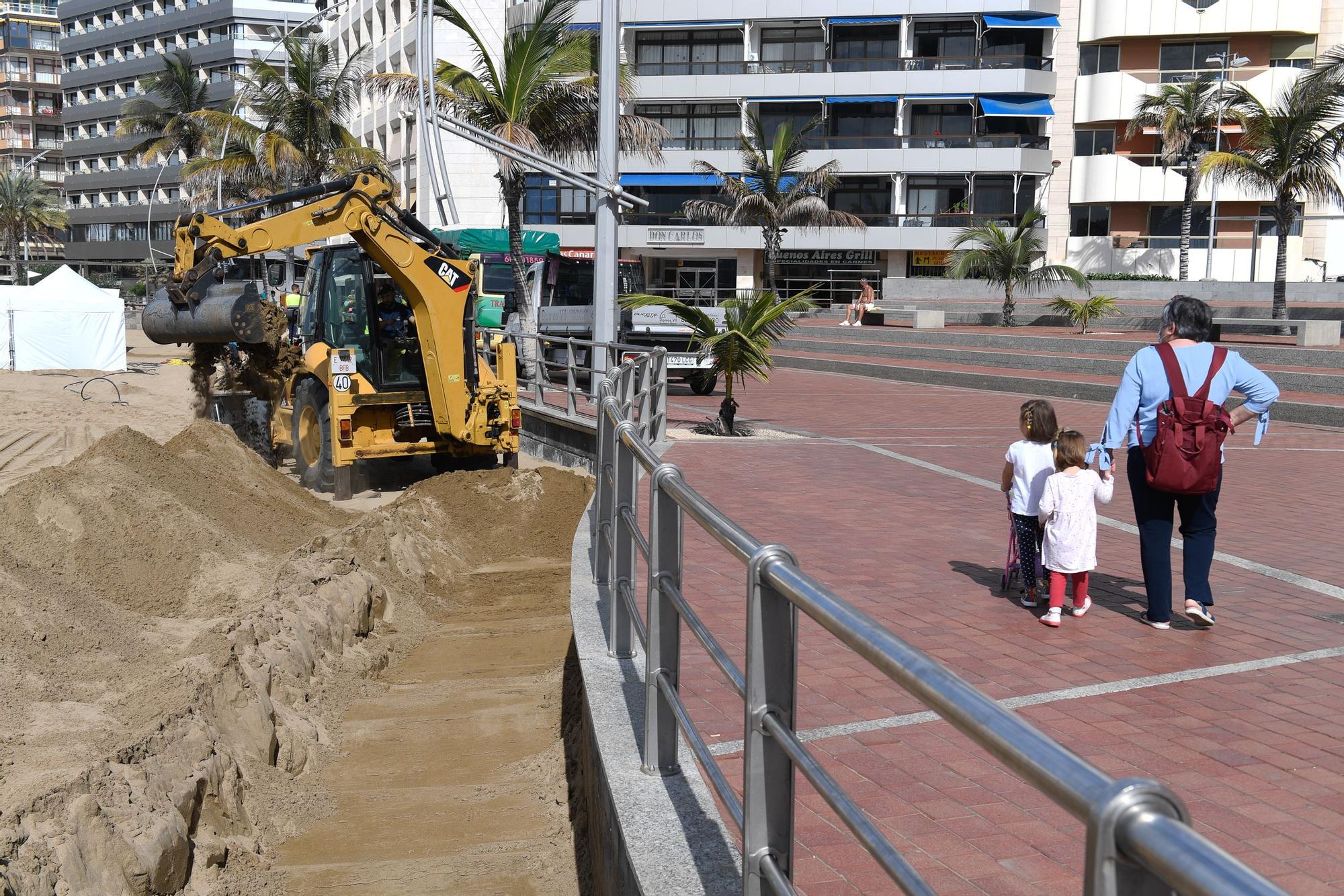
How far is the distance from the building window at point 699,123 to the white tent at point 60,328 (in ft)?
91.8

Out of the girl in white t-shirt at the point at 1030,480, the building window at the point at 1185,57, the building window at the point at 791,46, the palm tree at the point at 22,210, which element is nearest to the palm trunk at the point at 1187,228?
the building window at the point at 1185,57

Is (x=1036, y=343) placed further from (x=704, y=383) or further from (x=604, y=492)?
(x=604, y=492)

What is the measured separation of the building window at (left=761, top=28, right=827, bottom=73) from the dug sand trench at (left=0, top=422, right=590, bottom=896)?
147ft

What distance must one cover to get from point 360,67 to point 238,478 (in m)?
54.0

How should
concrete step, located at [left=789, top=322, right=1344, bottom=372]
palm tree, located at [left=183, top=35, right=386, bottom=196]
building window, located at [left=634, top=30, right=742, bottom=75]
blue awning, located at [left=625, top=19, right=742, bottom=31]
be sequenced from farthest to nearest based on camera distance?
building window, located at [left=634, top=30, right=742, bottom=75] < blue awning, located at [left=625, top=19, right=742, bottom=31] < palm tree, located at [left=183, top=35, right=386, bottom=196] < concrete step, located at [left=789, top=322, right=1344, bottom=372]

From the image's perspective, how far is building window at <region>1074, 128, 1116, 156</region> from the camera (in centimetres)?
5259

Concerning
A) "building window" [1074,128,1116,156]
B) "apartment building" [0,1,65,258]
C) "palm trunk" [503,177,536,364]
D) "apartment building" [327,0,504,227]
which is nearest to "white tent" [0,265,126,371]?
"palm trunk" [503,177,536,364]

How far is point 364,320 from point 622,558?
8.64 m

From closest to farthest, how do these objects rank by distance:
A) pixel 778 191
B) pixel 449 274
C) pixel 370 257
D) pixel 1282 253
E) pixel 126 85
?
1. pixel 449 274
2. pixel 370 257
3. pixel 1282 253
4. pixel 778 191
5. pixel 126 85

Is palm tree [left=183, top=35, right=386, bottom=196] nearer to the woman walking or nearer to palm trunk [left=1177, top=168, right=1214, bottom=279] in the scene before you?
palm trunk [left=1177, top=168, right=1214, bottom=279]

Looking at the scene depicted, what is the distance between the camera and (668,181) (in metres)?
53.7

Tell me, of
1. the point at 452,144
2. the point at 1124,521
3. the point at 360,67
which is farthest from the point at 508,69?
the point at 360,67

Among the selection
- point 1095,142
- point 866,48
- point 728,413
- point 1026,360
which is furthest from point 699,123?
point 728,413

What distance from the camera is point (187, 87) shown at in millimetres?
63812
